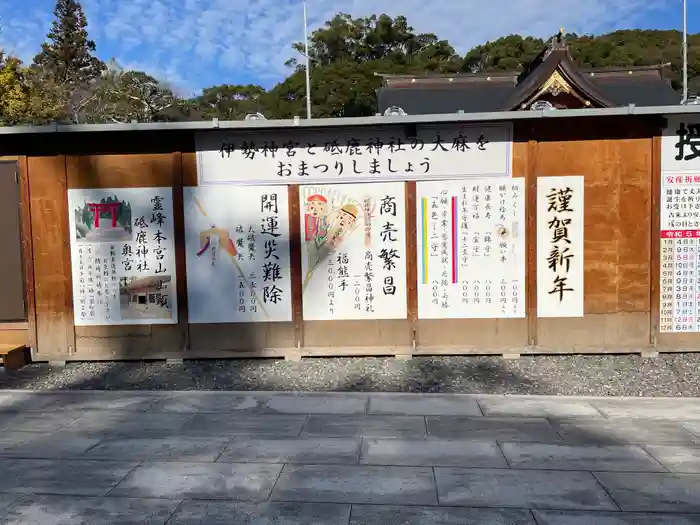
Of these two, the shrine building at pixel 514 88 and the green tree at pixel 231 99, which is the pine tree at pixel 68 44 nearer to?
the green tree at pixel 231 99

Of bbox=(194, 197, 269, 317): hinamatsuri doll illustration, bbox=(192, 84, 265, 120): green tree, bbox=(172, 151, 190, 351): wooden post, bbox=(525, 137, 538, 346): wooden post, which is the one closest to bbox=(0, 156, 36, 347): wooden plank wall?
bbox=(172, 151, 190, 351): wooden post

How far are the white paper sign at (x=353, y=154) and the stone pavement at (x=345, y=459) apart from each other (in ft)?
8.69

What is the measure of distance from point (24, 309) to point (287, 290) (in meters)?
3.32

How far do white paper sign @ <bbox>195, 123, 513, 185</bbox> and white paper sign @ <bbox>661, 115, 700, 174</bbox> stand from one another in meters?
1.83

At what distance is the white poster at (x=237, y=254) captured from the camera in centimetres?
686

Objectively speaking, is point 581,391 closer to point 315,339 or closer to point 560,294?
point 560,294

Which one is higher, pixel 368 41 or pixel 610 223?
pixel 368 41

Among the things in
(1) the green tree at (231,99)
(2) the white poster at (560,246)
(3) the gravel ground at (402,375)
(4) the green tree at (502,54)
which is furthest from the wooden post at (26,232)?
(4) the green tree at (502,54)

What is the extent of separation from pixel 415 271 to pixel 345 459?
306 cm

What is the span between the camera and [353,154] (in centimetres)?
677

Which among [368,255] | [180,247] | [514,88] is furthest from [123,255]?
[514,88]

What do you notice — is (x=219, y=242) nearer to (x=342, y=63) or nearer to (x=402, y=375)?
(x=402, y=375)

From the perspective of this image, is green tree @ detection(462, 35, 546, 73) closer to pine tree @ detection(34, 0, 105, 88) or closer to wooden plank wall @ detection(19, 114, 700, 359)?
pine tree @ detection(34, 0, 105, 88)

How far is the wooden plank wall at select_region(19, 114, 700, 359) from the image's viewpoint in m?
6.65
